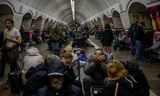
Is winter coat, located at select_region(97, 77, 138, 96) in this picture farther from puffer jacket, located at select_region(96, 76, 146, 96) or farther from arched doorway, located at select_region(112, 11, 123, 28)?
arched doorway, located at select_region(112, 11, 123, 28)

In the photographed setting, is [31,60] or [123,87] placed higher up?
A: [31,60]

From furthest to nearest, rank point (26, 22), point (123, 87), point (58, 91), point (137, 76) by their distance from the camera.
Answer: point (26, 22), point (137, 76), point (123, 87), point (58, 91)

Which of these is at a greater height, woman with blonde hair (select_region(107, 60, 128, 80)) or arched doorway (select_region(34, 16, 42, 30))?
arched doorway (select_region(34, 16, 42, 30))

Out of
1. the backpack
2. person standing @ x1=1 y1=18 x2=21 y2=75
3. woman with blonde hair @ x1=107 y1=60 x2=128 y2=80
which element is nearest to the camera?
woman with blonde hair @ x1=107 y1=60 x2=128 y2=80

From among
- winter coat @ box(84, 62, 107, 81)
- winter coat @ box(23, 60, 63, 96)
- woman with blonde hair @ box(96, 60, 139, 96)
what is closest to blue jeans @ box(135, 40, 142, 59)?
winter coat @ box(84, 62, 107, 81)

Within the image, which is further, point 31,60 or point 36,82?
point 31,60

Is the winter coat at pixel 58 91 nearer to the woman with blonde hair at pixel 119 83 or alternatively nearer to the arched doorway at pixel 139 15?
the woman with blonde hair at pixel 119 83

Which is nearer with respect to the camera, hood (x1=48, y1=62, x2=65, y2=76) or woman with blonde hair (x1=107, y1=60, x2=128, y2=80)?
hood (x1=48, y1=62, x2=65, y2=76)

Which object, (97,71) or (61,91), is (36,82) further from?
(97,71)

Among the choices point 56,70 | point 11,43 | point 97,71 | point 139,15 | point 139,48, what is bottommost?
point 139,48

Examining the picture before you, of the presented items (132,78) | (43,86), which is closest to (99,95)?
(132,78)

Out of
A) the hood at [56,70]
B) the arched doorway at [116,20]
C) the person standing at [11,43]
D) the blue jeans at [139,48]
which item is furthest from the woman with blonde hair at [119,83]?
the arched doorway at [116,20]

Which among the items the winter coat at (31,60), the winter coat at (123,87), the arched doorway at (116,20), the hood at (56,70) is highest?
the arched doorway at (116,20)

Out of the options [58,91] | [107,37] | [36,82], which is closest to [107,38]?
[107,37]
